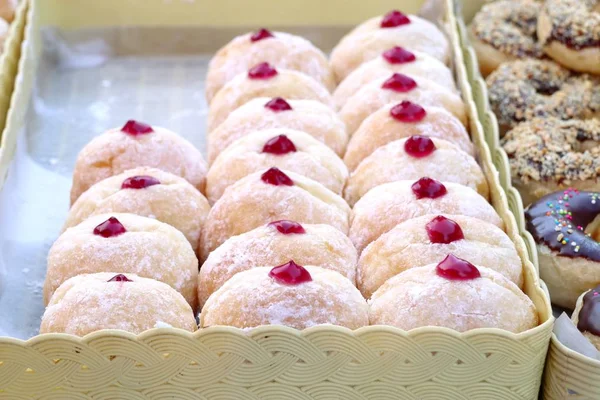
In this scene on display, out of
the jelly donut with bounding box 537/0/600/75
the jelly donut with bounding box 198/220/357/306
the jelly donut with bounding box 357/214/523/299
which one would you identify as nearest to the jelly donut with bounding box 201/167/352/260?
the jelly donut with bounding box 198/220/357/306

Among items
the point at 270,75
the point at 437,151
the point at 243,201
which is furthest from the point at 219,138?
the point at 437,151

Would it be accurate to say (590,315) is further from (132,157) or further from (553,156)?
(132,157)

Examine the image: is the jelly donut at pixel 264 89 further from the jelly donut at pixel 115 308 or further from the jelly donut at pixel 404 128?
the jelly donut at pixel 115 308

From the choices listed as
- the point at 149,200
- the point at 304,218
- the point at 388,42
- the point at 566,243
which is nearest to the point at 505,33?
the point at 388,42

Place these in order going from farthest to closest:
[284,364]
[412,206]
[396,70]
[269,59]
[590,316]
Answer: [269,59] < [396,70] < [412,206] < [590,316] < [284,364]

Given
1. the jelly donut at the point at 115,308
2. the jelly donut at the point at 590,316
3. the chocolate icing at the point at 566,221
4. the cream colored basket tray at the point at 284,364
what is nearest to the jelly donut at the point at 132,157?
the jelly donut at the point at 115,308

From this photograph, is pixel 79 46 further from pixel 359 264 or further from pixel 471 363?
pixel 471 363
